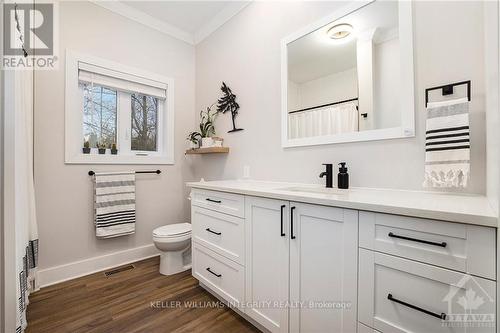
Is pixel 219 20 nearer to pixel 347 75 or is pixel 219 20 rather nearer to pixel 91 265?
pixel 347 75

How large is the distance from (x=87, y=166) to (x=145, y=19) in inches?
70.5

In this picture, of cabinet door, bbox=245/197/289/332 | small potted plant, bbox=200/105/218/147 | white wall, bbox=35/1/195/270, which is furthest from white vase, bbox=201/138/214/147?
cabinet door, bbox=245/197/289/332

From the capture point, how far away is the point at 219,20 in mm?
2520

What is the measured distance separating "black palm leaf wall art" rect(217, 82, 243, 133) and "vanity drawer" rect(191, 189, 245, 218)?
2.79 ft

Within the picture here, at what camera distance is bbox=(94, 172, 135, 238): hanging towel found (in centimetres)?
215

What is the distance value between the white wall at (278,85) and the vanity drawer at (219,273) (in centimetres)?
81

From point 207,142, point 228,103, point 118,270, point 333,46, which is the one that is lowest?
point 118,270

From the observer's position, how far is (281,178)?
1.89 meters

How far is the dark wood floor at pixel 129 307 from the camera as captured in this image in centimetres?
142

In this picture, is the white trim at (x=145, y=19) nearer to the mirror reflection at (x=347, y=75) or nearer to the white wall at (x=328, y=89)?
the mirror reflection at (x=347, y=75)

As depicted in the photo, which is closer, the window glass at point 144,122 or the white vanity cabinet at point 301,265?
the white vanity cabinet at point 301,265

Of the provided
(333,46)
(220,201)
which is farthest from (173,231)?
(333,46)

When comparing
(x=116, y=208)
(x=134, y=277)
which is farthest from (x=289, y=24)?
(x=134, y=277)

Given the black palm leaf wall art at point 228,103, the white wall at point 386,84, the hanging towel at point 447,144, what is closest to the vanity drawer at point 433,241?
the hanging towel at point 447,144
